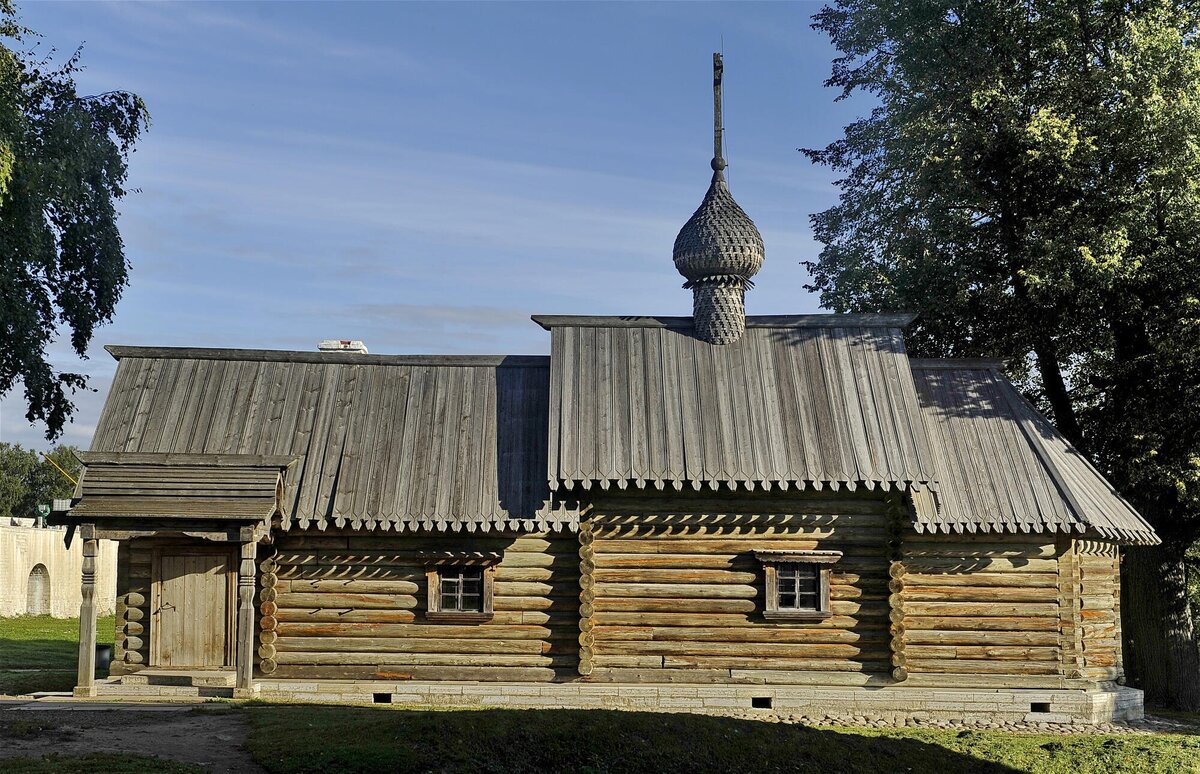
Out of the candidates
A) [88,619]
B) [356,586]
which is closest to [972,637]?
[356,586]

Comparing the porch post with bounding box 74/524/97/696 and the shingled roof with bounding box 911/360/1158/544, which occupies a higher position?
the shingled roof with bounding box 911/360/1158/544

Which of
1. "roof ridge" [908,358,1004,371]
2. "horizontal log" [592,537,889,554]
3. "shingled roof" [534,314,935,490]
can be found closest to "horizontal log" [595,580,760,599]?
"horizontal log" [592,537,889,554]

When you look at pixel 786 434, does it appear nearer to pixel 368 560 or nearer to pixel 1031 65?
pixel 368 560

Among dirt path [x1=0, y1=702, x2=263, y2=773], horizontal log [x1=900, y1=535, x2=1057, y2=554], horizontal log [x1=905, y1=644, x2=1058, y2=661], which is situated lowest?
dirt path [x1=0, y1=702, x2=263, y2=773]

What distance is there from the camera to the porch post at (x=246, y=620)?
1786 centimetres

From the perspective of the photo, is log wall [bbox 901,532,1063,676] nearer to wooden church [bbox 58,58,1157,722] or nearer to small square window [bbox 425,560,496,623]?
wooden church [bbox 58,58,1157,722]

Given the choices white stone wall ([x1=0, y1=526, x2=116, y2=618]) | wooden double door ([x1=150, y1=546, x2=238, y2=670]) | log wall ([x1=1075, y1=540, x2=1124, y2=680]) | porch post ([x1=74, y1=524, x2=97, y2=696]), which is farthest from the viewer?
white stone wall ([x1=0, y1=526, x2=116, y2=618])

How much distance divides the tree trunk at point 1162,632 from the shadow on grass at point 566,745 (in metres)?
9.43

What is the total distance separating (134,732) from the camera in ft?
46.4

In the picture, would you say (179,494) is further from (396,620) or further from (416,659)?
(416,659)

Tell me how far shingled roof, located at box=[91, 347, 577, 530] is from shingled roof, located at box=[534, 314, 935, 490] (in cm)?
92

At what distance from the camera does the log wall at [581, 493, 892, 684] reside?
61.5 ft

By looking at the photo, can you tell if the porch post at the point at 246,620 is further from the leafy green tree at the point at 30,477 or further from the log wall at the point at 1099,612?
the leafy green tree at the point at 30,477

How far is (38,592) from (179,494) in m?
27.5
